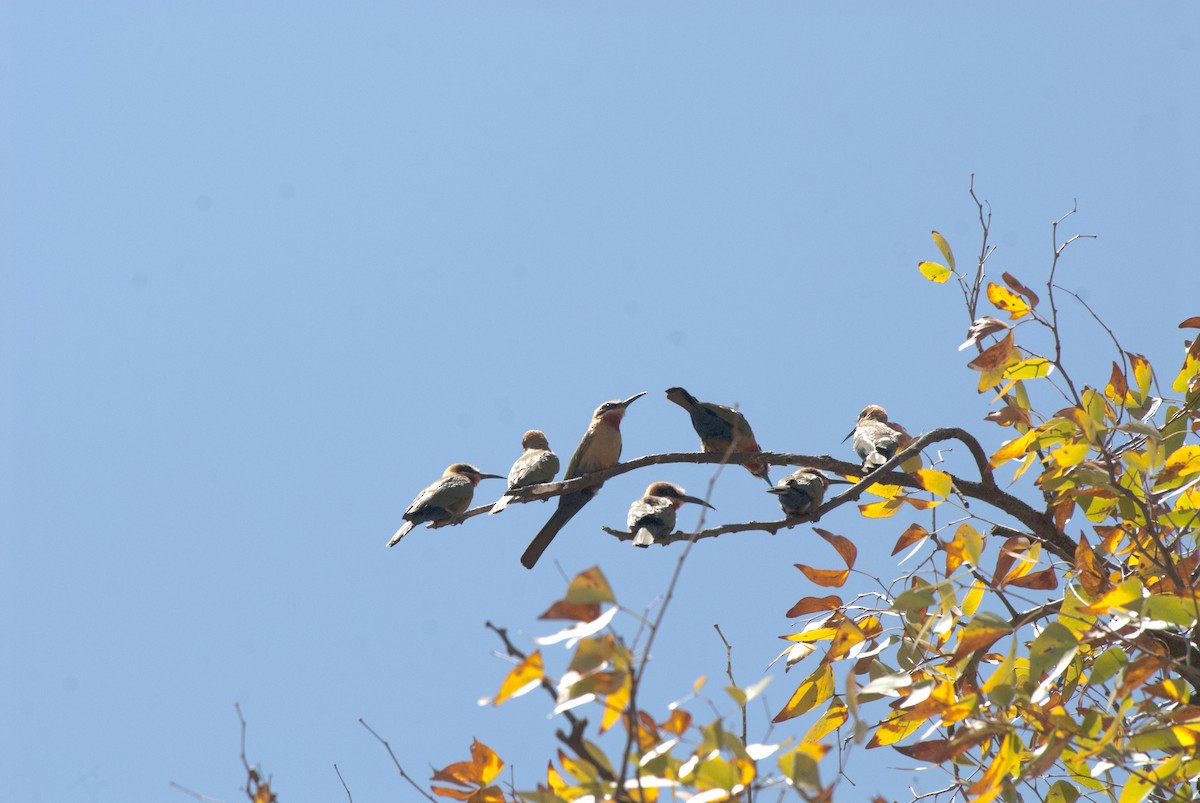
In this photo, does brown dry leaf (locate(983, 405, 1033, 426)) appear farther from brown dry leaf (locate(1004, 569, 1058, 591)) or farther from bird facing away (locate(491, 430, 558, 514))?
bird facing away (locate(491, 430, 558, 514))

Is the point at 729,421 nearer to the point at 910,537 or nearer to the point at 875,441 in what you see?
the point at 875,441

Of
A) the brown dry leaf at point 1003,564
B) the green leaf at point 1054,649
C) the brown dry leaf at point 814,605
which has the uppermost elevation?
the brown dry leaf at point 814,605

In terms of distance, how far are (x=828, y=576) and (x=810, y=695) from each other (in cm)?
39

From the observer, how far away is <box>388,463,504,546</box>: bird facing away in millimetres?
5383

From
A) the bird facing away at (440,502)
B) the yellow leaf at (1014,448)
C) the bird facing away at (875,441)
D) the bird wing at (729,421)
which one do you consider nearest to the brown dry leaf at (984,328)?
the yellow leaf at (1014,448)

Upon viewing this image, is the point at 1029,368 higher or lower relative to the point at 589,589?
→ higher

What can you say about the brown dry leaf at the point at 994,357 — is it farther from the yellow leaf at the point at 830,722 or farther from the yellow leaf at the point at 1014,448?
the yellow leaf at the point at 830,722

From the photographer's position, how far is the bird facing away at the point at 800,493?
4559 mm

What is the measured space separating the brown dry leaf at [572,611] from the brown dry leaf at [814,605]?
1618 mm

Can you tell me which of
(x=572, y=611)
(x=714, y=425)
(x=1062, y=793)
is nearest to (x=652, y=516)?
(x=714, y=425)

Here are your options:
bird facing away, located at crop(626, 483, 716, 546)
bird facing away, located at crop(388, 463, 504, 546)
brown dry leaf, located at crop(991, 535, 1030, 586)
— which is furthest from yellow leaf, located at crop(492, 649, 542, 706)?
bird facing away, located at crop(388, 463, 504, 546)

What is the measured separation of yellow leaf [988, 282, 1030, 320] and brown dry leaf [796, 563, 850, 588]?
117cm

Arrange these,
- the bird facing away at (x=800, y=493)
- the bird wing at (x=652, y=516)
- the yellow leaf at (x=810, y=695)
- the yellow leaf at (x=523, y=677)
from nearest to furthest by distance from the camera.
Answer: the yellow leaf at (x=523, y=677) → the yellow leaf at (x=810, y=695) → the bird facing away at (x=800, y=493) → the bird wing at (x=652, y=516)

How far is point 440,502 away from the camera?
5.44 metres
